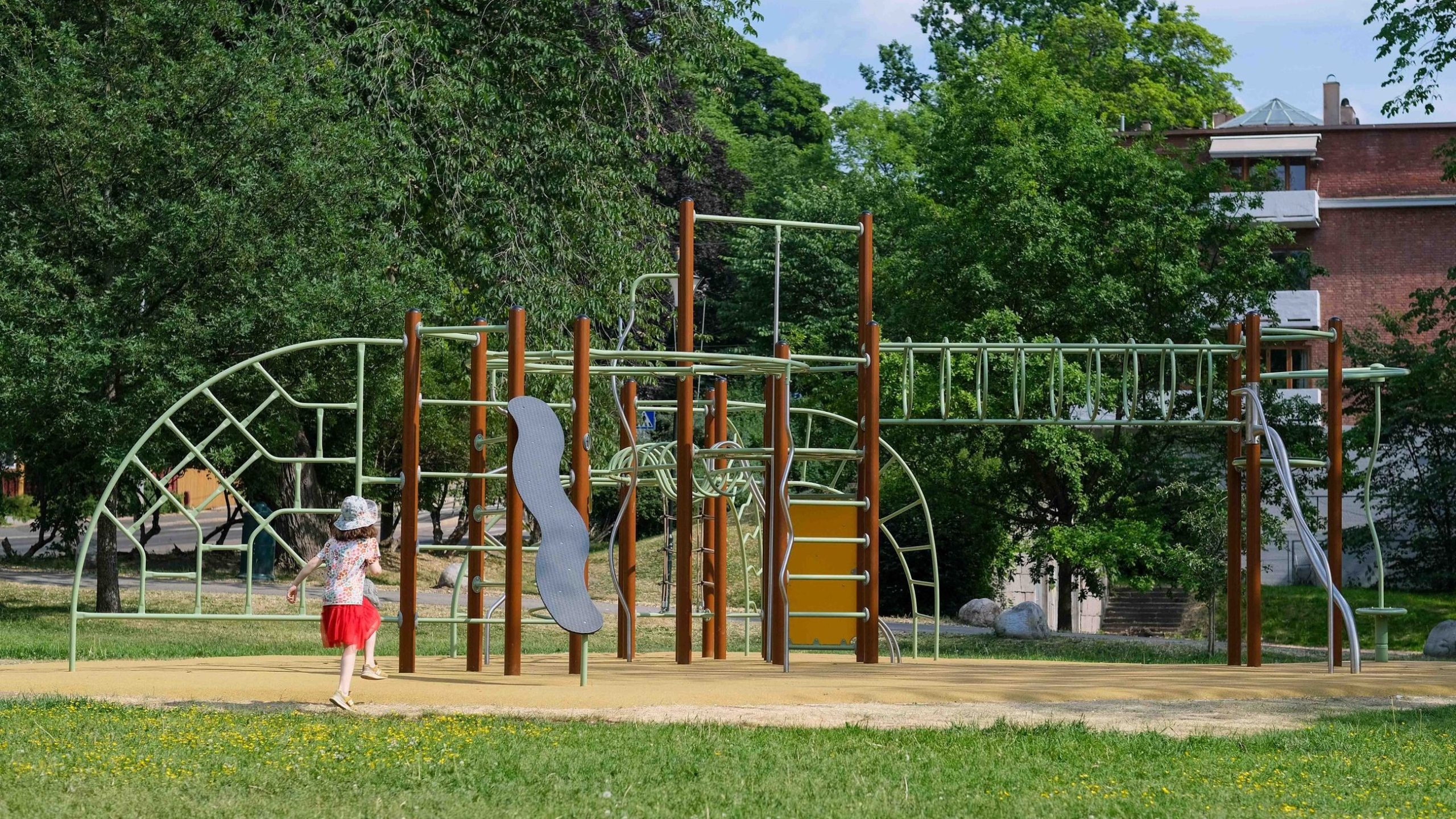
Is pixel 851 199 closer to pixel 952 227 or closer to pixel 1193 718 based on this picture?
pixel 952 227

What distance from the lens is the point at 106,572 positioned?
64.3ft

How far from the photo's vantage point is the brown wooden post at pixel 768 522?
11703mm

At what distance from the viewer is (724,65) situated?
924 inches

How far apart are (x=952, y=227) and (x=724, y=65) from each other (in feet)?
18.6

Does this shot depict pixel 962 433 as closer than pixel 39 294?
No

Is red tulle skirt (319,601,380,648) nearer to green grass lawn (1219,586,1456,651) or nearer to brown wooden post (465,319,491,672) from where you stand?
brown wooden post (465,319,491,672)

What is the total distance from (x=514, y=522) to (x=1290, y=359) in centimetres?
3718

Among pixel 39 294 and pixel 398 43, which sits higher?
pixel 398 43

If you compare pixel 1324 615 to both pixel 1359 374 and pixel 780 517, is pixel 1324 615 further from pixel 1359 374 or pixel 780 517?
pixel 780 517

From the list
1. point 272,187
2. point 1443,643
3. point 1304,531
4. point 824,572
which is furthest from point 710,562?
point 1443,643

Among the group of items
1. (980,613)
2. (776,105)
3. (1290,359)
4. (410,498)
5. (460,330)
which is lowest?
(980,613)

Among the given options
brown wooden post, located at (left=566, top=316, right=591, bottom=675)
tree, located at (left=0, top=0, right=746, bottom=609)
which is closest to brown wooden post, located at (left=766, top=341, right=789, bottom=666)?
brown wooden post, located at (left=566, top=316, right=591, bottom=675)

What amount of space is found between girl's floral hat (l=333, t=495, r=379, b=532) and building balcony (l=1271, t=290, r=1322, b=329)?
3476 centimetres

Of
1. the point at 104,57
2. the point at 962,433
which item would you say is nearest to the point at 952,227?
the point at 962,433
